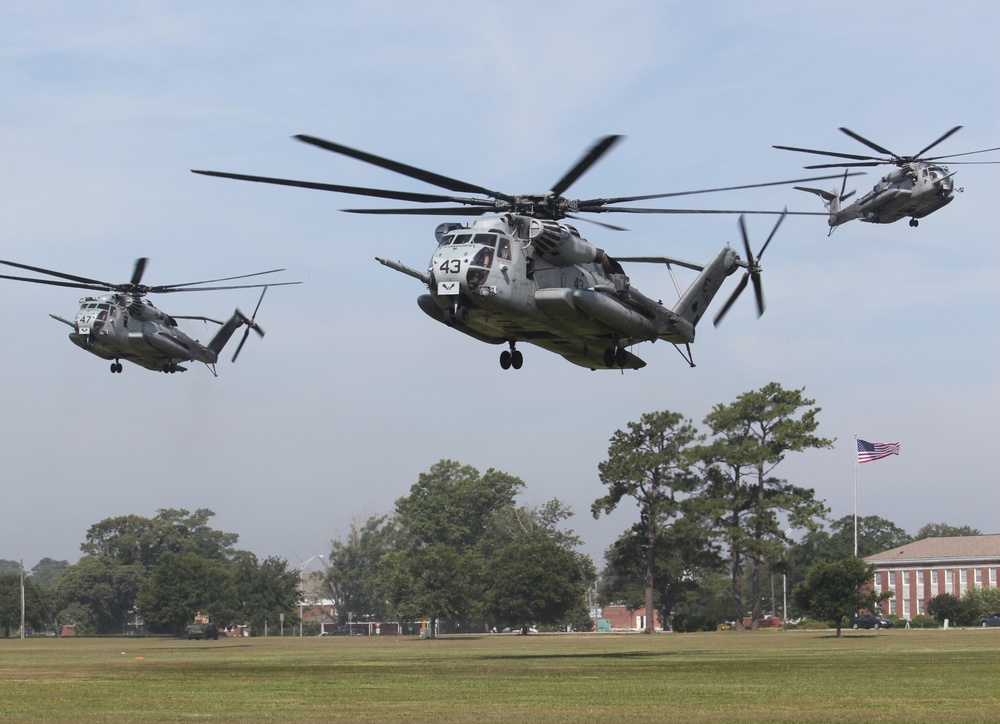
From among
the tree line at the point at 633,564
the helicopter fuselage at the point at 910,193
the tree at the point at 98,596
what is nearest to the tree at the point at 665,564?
the tree line at the point at 633,564

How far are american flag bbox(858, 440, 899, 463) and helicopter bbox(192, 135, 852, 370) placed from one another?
58631 millimetres

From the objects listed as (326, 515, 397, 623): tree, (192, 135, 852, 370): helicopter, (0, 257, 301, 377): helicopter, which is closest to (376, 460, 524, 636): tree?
(326, 515, 397, 623): tree

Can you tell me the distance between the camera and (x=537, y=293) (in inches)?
1521

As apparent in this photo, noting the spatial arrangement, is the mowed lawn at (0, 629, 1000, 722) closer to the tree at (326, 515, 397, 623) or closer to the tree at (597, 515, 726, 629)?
the tree at (597, 515, 726, 629)

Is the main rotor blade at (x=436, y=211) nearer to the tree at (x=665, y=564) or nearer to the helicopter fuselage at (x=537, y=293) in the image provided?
the helicopter fuselage at (x=537, y=293)

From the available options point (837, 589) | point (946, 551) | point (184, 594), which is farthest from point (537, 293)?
point (946, 551)

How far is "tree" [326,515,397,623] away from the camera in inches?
7141

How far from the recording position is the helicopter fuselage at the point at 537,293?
121 feet

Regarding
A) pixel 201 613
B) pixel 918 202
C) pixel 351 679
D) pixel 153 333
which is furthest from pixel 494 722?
pixel 201 613

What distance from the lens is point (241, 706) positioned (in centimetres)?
2778

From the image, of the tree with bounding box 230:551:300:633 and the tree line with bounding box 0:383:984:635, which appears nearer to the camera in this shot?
the tree line with bounding box 0:383:984:635

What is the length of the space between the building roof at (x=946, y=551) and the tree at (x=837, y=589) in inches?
2497

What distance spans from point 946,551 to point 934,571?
4.24 meters

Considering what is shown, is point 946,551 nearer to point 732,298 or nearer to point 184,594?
point 184,594
